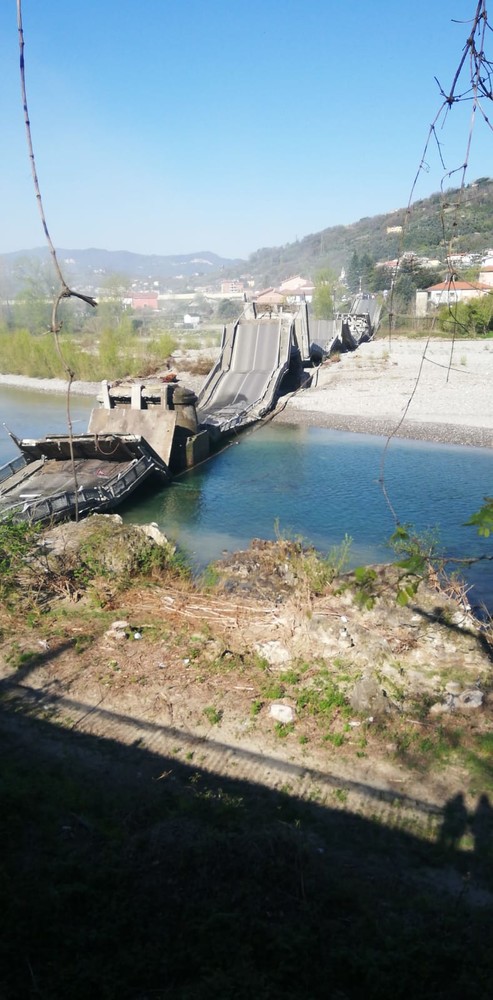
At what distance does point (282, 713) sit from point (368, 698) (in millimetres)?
899

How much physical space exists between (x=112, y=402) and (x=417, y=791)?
19.8 m

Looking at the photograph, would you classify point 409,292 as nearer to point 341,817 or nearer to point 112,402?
point 112,402

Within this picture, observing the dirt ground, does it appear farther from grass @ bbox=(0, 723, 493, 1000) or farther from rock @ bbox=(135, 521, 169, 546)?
rock @ bbox=(135, 521, 169, 546)

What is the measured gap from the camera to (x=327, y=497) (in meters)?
20.0

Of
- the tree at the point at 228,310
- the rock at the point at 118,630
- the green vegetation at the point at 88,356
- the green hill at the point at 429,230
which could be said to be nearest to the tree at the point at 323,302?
the green hill at the point at 429,230

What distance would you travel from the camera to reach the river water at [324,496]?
52.5 ft

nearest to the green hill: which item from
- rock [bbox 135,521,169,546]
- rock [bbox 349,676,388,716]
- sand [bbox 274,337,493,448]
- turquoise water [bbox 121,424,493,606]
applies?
rock [bbox 349,676,388,716]

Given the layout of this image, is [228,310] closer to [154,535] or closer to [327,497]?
[327,497]

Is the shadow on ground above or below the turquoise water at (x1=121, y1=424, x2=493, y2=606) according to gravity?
above

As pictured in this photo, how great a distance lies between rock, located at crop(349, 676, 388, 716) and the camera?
264 inches

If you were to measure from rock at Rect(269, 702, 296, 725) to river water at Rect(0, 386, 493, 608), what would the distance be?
6.95 m

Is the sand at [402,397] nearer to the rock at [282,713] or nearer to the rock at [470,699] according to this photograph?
the rock at [470,699]

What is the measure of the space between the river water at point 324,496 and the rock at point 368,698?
6.39 metres

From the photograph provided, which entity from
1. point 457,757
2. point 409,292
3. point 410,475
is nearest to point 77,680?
point 457,757
